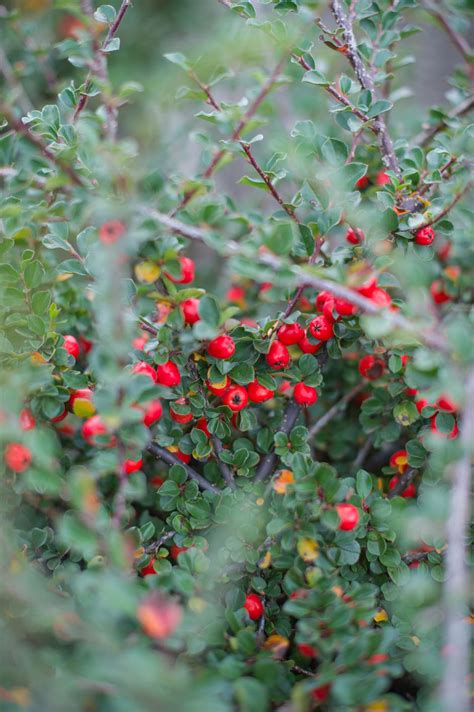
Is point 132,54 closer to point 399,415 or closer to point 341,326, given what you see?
point 341,326

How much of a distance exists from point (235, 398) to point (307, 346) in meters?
0.19

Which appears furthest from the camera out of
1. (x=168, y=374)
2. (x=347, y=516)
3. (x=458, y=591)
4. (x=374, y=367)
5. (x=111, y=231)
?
(x=374, y=367)

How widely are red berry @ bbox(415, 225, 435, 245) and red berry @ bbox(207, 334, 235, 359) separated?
1.30 feet

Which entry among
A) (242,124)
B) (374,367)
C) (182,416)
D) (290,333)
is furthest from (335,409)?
(242,124)

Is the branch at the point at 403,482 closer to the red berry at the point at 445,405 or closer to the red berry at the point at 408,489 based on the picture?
the red berry at the point at 408,489

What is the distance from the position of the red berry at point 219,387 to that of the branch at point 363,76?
0.52 meters

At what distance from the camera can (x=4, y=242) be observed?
44.2 inches

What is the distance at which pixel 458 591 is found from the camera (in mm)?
676

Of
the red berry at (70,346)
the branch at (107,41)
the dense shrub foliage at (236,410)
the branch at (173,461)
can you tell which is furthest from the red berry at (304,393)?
the branch at (107,41)

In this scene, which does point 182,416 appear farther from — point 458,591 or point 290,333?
point 458,591

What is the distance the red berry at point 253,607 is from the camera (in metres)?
1.04

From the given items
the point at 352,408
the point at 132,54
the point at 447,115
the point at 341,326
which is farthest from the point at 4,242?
the point at 132,54

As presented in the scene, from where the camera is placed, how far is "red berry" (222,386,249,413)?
1.13 m

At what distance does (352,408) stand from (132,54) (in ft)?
5.14
